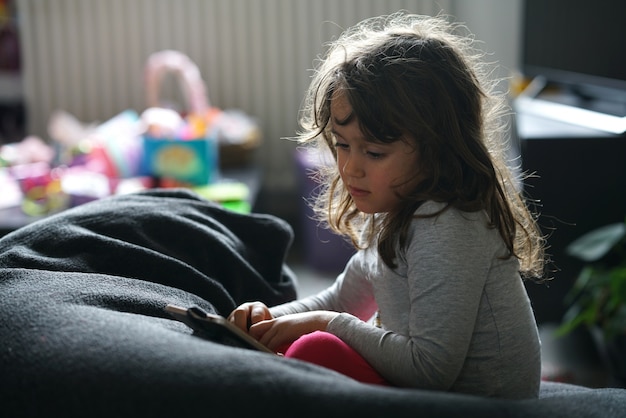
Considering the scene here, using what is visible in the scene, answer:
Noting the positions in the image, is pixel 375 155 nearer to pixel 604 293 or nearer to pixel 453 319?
pixel 453 319

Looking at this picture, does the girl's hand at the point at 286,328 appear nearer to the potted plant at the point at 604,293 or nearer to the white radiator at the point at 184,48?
the potted plant at the point at 604,293

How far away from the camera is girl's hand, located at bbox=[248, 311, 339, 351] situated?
1216 millimetres

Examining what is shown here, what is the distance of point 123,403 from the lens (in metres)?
0.92

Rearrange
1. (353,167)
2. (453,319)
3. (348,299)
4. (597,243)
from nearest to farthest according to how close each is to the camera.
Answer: (453,319)
(353,167)
(348,299)
(597,243)

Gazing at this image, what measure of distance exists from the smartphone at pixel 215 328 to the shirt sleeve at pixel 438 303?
15 centimetres

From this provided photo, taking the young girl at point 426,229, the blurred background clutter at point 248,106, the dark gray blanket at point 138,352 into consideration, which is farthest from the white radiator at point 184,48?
the young girl at point 426,229

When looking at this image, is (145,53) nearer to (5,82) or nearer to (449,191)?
(5,82)

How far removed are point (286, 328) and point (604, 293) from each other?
134 cm

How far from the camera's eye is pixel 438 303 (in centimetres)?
108

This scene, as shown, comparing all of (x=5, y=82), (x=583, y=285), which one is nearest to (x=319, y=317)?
(x=583, y=285)

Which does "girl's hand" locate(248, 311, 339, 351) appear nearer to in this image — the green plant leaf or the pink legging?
the pink legging

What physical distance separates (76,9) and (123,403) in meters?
2.91

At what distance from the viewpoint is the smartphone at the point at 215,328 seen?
1.09 metres

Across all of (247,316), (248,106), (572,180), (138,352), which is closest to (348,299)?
(247,316)
